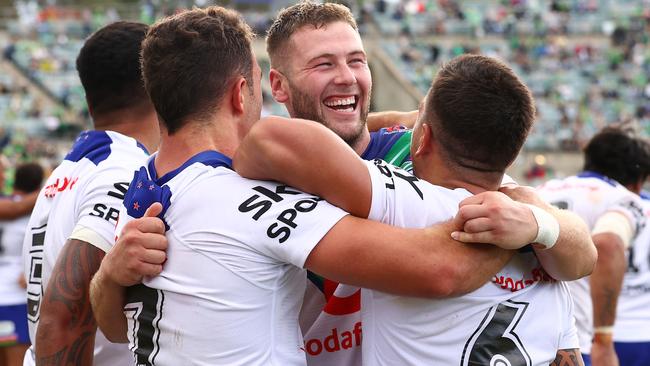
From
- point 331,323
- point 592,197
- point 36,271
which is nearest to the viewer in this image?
point 331,323

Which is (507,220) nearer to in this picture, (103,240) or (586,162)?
(103,240)

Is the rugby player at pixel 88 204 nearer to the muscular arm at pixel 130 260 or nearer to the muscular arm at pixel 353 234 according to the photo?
the muscular arm at pixel 130 260

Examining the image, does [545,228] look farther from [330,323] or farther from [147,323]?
[147,323]

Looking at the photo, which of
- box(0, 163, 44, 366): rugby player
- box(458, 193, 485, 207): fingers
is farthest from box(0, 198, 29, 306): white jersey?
box(458, 193, 485, 207): fingers

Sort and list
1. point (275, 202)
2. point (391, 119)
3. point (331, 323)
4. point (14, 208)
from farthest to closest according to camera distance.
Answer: point (14, 208), point (391, 119), point (331, 323), point (275, 202)

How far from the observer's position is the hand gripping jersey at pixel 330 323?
3.15m

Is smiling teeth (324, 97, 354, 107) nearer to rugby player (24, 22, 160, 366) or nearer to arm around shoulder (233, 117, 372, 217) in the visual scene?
rugby player (24, 22, 160, 366)

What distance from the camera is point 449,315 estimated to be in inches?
107

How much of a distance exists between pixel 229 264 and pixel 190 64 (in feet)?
2.19

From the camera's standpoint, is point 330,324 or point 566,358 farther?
point 330,324

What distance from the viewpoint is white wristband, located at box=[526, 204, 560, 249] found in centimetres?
266

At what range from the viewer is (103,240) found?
3.37 meters

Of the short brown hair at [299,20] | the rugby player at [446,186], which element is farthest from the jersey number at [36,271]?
the rugby player at [446,186]

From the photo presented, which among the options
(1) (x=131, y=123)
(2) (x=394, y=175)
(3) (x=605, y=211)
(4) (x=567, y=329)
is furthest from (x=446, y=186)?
(3) (x=605, y=211)
